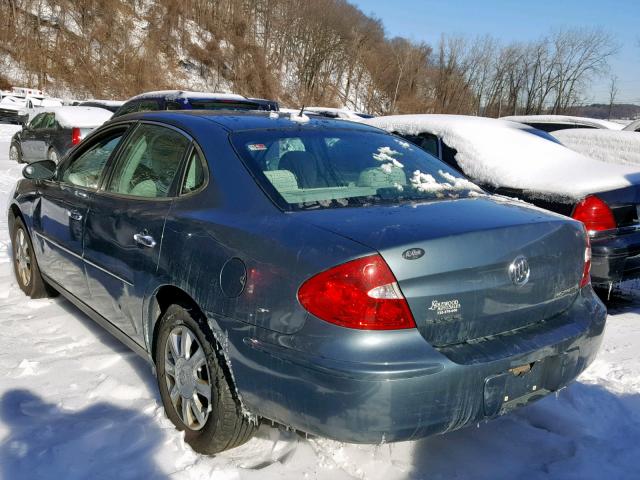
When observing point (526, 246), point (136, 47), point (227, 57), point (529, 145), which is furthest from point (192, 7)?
point (526, 246)

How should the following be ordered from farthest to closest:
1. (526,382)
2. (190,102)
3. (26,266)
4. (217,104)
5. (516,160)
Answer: (217,104), (190,102), (516,160), (26,266), (526,382)

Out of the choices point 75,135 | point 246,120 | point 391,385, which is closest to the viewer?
point 391,385

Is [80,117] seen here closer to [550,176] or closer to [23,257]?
[23,257]

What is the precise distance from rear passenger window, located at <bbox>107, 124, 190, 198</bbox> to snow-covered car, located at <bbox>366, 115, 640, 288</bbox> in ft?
9.54

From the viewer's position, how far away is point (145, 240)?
2926mm

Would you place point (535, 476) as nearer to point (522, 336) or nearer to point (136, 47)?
point (522, 336)

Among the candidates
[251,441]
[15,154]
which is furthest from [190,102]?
[15,154]

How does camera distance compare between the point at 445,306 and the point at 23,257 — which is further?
the point at 23,257

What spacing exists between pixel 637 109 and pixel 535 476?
152ft

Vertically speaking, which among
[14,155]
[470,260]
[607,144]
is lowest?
[14,155]

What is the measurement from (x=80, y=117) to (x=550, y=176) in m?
9.70

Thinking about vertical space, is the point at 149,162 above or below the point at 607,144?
below

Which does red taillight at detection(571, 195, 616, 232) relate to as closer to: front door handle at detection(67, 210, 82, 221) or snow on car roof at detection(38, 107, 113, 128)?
front door handle at detection(67, 210, 82, 221)

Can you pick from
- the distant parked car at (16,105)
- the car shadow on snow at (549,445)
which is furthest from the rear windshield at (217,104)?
the distant parked car at (16,105)
